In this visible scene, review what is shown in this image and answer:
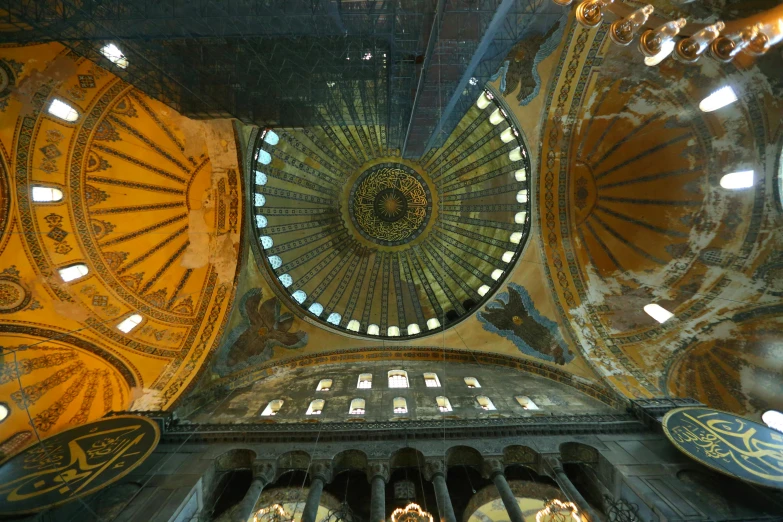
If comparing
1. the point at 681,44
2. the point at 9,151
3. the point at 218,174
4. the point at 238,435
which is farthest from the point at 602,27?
the point at 9,151

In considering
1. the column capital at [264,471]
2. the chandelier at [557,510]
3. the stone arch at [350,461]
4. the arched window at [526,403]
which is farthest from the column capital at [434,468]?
the column capital at [264,471]

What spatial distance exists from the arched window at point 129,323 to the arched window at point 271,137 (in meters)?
6.88

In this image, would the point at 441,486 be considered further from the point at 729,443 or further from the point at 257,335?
the point at 257,335

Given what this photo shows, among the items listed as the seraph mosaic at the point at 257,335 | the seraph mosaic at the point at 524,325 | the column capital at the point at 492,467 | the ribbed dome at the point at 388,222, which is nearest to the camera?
the column capital at the point at 492,467

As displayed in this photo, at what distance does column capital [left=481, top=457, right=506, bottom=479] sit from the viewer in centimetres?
766

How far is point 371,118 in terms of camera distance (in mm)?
10438

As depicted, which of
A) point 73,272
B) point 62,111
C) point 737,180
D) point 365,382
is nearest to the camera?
point 62,111

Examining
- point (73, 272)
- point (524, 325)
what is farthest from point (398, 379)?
point (73, 272)

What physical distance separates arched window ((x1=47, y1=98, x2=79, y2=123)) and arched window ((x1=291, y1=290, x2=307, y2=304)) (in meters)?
7.73

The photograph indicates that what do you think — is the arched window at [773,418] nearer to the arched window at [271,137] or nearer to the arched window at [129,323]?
the arched window at [271,137]

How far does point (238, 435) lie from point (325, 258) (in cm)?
763

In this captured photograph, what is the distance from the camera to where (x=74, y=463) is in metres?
6.70

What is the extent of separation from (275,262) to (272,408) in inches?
206

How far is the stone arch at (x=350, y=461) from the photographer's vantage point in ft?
26.5
